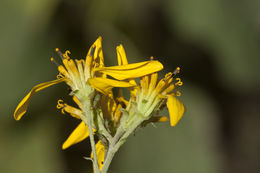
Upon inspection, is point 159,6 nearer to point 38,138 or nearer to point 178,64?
point 178,64

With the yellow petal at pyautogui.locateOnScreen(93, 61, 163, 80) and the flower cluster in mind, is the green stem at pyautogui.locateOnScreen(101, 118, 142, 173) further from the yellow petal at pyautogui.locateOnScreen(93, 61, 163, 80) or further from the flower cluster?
the yellow petal at pyautogui.locateOnScreen(93, 61, 163, 80)

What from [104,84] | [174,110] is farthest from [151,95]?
[104,84]

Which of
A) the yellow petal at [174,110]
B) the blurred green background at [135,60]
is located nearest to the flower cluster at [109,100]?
the yellow petal at [174,110]

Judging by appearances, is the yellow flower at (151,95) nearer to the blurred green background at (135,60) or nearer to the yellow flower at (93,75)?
the yellow flower at (93,75)

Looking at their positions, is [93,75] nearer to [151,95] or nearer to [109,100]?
[109,100]

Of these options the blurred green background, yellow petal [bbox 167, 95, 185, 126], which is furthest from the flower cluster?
the blurred green background

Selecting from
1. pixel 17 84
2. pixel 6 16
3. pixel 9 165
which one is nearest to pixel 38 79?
pixel 17 84
